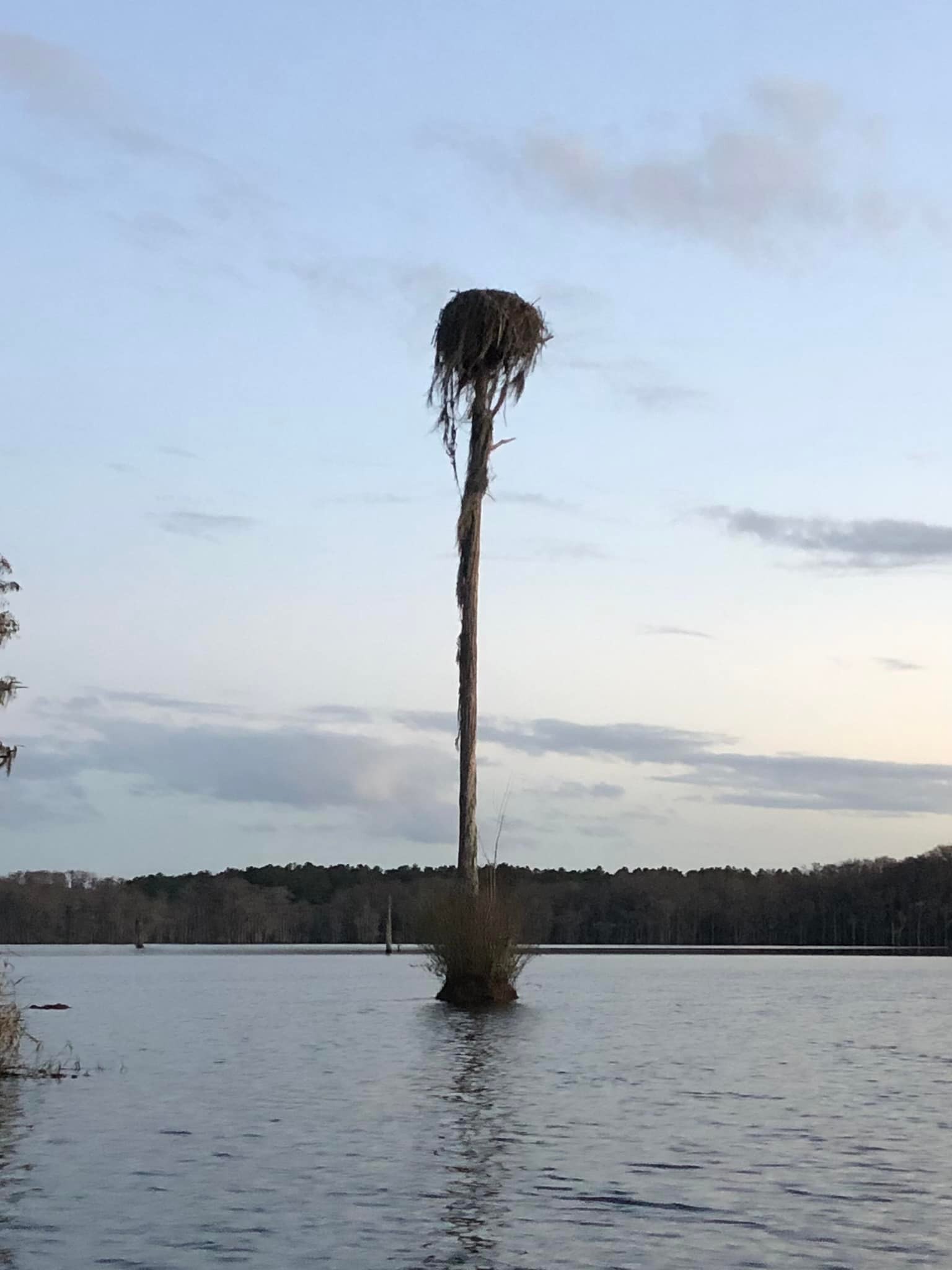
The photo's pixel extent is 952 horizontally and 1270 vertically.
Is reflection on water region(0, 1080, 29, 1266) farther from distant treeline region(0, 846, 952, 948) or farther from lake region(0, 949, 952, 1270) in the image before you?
distant treeline region(0, 846, 952, 948)

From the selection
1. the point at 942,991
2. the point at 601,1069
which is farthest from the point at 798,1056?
the point at 942,991

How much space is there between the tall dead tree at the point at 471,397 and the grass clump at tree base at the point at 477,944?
215 cm

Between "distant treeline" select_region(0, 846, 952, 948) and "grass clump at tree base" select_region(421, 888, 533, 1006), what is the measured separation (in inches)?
3976

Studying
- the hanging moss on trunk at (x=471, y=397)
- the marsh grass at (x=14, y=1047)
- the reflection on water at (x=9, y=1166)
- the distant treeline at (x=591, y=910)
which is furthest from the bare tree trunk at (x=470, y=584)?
the distant treeline at (x=591, y=910)

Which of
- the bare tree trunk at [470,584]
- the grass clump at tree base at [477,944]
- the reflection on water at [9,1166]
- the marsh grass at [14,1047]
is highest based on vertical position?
the bare tree trunk at [470,584]

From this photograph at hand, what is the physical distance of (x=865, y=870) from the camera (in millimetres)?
148000

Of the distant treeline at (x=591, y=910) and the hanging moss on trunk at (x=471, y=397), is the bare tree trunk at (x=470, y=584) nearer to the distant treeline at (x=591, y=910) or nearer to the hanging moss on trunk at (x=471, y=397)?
the hanging moss on trunk at (x=471, y=397)

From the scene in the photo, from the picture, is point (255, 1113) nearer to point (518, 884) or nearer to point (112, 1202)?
point (112, 1202)

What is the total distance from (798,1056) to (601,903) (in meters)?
131

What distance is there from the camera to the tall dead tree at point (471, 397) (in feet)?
109

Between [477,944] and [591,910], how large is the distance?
122 m

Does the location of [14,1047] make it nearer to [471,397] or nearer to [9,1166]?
[9,1166]

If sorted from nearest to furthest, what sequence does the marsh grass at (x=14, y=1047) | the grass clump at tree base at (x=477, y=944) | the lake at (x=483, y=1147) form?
the lake at (x=483, y=1147), the marsh grass at (x=14, y=1047), the grass clump at tree base at (x=477, y=944)

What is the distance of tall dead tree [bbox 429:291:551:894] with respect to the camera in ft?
109
